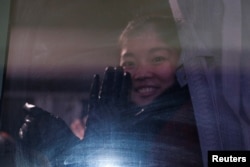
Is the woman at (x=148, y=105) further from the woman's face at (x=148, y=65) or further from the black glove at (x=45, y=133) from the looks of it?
the black glove at (x=45, y=133)

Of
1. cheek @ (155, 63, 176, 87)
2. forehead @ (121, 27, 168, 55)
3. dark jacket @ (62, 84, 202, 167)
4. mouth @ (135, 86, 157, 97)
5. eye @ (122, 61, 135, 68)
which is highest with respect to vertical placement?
forehead @ (121, 27, 168, 55)

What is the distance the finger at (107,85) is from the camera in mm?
1589

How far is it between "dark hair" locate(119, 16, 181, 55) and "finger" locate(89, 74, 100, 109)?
0.19 m

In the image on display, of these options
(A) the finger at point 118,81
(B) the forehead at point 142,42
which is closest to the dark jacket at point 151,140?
(A) the finger at point 118,81

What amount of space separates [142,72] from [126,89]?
102 millimetres

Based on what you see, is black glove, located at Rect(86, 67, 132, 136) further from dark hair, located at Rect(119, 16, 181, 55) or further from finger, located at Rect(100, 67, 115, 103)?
dark hair, located at Rect(119, 16, 181, 55)

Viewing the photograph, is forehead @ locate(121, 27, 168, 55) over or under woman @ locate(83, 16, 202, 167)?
over

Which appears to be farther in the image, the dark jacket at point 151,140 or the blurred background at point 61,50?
the blurred background at point 61,50

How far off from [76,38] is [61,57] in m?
0.11

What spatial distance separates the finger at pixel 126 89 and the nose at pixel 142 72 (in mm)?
31

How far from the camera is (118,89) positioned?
1593 millimetres

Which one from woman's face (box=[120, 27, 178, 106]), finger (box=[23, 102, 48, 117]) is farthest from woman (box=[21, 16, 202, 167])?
finger (box=[23, 102, 48, 117])

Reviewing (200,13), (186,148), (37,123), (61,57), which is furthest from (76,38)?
(186,148)

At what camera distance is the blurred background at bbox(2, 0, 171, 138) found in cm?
161
